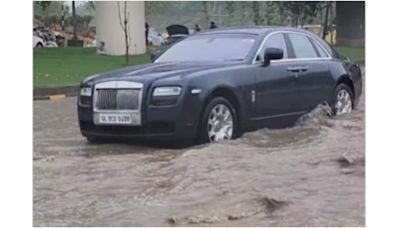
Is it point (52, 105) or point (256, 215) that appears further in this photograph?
point (52, 105)

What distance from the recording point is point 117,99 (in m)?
8.05

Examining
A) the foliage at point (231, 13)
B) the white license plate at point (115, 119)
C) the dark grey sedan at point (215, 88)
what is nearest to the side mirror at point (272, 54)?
the dark grey sedan at point (215, 88)

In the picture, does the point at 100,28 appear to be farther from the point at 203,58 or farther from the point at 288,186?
the point at 288,186

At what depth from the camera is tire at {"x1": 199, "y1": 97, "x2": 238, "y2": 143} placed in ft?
26.6

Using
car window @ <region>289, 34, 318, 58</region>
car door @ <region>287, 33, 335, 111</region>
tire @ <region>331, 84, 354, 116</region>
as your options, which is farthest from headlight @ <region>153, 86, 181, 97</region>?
tire @ <region>331, 84, 354, 116</region>

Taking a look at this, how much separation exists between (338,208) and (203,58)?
3.55m

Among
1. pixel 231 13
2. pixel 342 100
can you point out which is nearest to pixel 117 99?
pixel 342 100

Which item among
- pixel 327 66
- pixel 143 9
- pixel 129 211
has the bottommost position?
pixel 129 211

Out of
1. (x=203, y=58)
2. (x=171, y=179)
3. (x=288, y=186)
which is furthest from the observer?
(x=203, y=58)

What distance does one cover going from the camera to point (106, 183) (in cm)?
677

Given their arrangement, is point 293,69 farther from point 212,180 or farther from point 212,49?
point 212,180

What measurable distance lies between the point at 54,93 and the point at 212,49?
267 inches

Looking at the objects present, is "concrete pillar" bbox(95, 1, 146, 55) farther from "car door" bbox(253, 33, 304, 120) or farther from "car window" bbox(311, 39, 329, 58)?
"car door" bbox(253, 33, 304, 120)

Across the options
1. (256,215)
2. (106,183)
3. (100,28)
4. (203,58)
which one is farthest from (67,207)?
(100,28)
